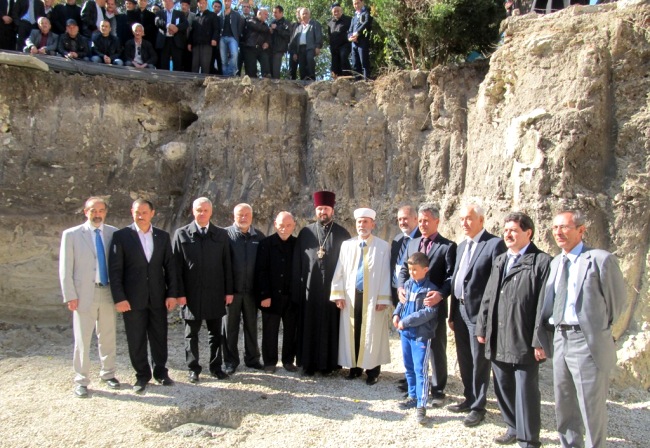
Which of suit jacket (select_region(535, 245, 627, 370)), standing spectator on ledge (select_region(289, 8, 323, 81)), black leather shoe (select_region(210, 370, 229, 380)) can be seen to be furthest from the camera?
standing spectator on ledge (select_region(289, 8, 323, 81))

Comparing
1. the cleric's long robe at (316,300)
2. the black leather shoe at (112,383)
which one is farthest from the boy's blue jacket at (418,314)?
the black leather shoe at (112,383)

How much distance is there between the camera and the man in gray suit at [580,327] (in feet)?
13.1

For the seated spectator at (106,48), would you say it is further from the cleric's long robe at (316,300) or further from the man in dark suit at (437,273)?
the man in dark suit at (437,273)

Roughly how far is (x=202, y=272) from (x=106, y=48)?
559 centimetres

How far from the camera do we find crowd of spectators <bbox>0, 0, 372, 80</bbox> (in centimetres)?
927

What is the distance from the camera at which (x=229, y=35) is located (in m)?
9.98

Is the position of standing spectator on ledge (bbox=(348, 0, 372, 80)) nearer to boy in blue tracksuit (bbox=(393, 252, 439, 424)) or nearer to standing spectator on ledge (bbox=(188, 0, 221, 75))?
standing spectator on ledge (bbox=(188, 0, 221, 75))

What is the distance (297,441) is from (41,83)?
7.64 meters

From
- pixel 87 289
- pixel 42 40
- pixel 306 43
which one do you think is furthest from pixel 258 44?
pixel 87 289

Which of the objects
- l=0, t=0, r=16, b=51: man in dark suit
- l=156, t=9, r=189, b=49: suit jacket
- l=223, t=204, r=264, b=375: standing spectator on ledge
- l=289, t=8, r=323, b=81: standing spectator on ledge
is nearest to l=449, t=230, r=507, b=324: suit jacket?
l=223, t=204, r=264, b=375: standing spectator on ledge

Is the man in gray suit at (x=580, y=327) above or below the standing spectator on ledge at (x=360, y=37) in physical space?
below

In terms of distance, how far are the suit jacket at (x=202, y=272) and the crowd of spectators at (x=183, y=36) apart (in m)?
5.02

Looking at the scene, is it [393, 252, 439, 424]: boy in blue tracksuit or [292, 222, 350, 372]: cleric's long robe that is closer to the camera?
[393, 252, 439, 424]: boy in blue tracksuit

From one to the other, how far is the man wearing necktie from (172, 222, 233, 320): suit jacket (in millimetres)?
2747
